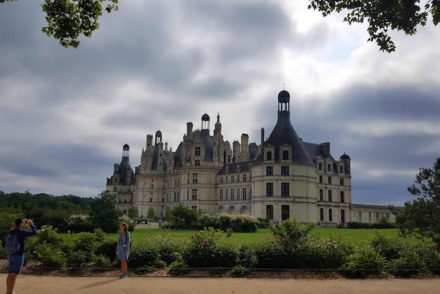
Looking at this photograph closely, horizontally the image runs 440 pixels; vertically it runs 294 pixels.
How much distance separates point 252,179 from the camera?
186 ft

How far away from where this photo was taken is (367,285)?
1150 centimetres

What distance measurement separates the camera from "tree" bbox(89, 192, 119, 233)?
3278 cm

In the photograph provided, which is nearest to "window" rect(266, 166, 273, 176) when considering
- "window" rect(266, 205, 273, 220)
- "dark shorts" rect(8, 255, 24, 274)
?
"window" rect(266, 205, 273, 220)

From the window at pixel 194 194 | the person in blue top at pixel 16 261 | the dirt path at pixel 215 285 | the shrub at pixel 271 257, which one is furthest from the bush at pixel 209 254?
the window at pixel 194 194

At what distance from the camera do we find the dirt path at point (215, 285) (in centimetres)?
1073

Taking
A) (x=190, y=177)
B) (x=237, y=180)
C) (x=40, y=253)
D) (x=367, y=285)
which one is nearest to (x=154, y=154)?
(x=190, y=177)

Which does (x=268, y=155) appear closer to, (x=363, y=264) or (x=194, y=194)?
(x=194, y=194)

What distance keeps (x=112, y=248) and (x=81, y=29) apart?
8241 millimetres

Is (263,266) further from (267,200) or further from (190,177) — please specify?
(190,177)

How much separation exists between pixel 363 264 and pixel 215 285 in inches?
206

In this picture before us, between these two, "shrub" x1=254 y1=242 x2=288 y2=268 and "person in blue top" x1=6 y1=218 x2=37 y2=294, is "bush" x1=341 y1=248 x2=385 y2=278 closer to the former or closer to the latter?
"shrub" x1=254 y1=242 x2=288 y2=268

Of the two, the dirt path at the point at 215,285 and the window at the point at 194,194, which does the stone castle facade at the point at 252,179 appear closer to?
the window at the point at 194,194

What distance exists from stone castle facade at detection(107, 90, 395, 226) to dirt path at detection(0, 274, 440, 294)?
30.2 meters

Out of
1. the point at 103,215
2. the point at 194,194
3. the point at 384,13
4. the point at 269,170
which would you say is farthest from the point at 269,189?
the point at 384,13
